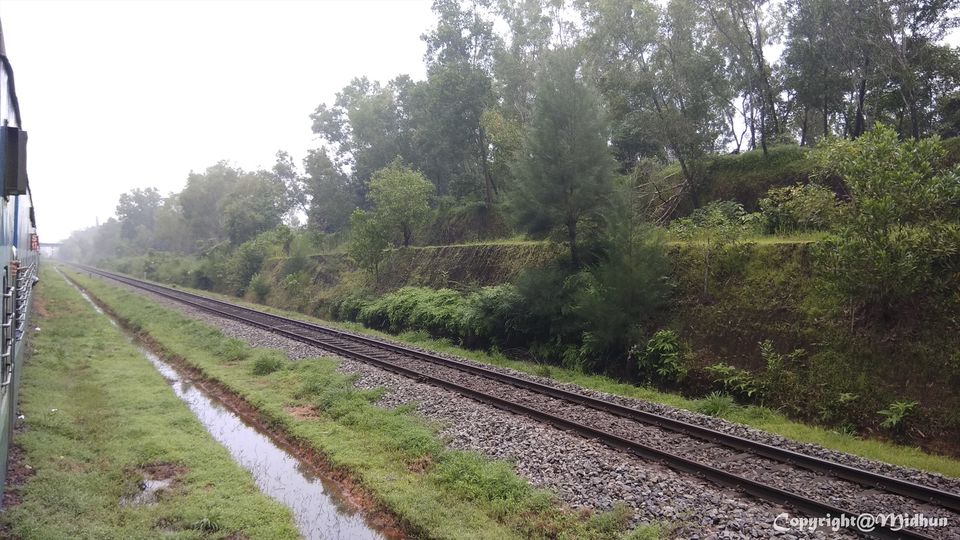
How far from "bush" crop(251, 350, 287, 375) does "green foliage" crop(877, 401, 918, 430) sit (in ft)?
42.3

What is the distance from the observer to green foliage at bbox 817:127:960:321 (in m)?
9.60

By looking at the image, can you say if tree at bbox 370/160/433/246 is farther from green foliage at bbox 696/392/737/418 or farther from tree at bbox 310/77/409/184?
green foliage at bbox 696/392/737/418

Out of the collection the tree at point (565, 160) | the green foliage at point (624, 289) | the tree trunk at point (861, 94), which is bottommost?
the green foliage at point (624, 289)

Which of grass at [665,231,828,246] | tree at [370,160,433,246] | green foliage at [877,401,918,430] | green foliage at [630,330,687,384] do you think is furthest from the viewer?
tree at [370,160,433,246]

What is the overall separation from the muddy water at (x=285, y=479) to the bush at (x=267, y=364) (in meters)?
1.68

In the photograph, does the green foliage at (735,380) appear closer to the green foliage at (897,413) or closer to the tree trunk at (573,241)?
the green foliage at (897,413)

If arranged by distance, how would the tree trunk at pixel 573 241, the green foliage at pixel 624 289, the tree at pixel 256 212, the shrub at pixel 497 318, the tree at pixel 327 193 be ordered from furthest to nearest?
the tree at pixel 256 212, the tree at pixel 327 193, the shrub at pixel 497 318, the tree trunk at pixel 573 241, the green foliage at pixel 624 289

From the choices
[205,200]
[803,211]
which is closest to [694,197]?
[803,211]

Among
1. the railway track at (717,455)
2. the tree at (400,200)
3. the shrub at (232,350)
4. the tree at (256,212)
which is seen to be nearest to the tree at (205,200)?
the tree at (256,212)

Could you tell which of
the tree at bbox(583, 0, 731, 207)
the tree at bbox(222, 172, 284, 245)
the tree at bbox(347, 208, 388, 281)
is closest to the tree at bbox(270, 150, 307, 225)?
the tree at bbox(222, 172, 284, 245)

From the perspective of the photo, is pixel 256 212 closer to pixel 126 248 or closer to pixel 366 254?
pixel 366 254

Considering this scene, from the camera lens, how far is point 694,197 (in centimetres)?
2031

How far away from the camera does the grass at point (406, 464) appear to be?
626 cm

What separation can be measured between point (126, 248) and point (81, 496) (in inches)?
3986
